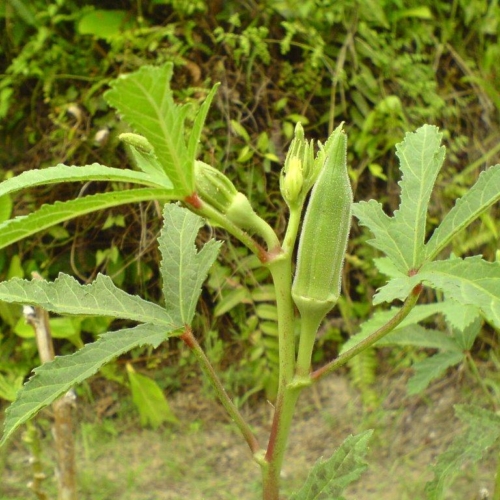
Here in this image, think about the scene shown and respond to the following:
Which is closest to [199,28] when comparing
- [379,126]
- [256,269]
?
[379,126]

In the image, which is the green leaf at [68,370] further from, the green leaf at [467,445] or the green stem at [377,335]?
the green leaf at [467,445]

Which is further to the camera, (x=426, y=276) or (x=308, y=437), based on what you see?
(x=308, y=437)

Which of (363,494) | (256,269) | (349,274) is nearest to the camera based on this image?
(363,494)

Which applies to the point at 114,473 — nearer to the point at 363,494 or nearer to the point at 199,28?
the point at 363,494

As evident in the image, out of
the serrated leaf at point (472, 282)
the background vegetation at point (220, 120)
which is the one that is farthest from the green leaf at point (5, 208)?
the serrated leaf at point (472, 282)

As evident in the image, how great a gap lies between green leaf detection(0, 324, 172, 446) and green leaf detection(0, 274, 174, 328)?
0.08 ft

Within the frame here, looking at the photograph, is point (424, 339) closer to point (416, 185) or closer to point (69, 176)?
point (416, 185)

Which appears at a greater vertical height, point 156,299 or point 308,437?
point 156,299

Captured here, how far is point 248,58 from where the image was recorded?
5.67 feet

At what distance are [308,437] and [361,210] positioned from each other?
4.24ft

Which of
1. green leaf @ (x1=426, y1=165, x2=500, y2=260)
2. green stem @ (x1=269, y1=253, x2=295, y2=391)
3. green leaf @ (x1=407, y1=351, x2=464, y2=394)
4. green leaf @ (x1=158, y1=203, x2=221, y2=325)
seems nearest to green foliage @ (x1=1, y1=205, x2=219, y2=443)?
green leaf @ (x1=158, y1=203, x2=221, y2=325)

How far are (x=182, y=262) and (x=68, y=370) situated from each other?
7.1 inches

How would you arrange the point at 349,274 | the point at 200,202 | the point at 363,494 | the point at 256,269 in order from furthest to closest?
the point at 349,274, the point at 256,269, the point at 363,494, the point at 200,202

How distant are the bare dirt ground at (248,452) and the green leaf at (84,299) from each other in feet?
3.54
